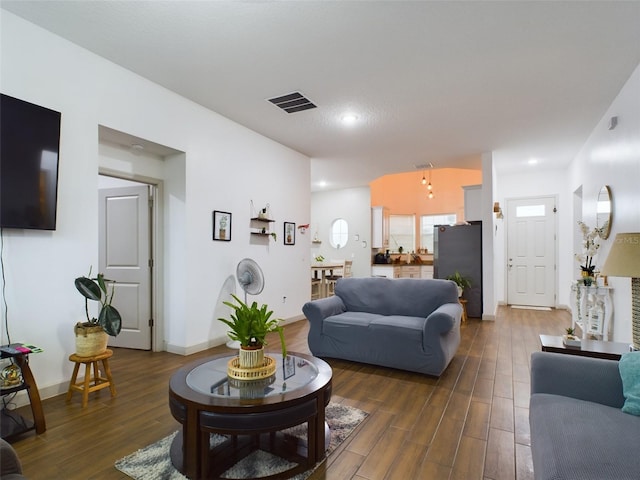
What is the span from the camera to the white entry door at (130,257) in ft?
13.4

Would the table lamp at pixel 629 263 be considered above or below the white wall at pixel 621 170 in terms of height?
below

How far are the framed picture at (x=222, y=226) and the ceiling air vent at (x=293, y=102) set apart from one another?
1.52m

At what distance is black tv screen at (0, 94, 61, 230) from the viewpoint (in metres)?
2.41

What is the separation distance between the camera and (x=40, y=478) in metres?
1.77

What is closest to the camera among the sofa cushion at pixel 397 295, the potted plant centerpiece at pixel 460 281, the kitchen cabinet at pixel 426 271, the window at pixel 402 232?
the sofa cushion at pixel 397 295

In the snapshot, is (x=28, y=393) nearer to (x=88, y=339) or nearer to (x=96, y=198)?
(x=88, y=339)

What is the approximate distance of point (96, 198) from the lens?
308 cm

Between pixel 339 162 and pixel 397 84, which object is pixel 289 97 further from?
pixel 339 162

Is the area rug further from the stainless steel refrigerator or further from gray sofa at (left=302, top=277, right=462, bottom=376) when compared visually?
the stainless steel refrigerator

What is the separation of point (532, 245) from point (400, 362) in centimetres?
565

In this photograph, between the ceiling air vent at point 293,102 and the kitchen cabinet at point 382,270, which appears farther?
the kitchen cabinet at point 382,270

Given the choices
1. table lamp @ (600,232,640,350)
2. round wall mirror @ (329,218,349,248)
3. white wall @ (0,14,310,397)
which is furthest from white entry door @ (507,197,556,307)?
table lamp @ (600,232,640,350)

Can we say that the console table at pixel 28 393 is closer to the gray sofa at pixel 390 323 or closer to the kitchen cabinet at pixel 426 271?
the gray sofa at pixel 390 323

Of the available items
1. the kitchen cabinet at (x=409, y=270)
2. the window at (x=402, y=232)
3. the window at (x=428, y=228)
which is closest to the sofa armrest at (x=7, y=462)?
the kitchen cabinet at (x=409, y=270)
